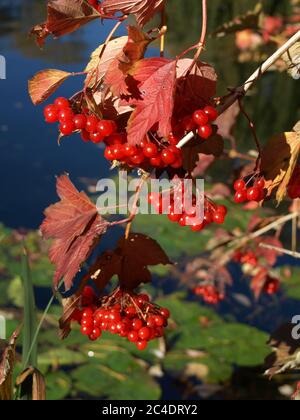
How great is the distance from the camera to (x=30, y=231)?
3283 millimetres

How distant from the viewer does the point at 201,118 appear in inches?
27.2

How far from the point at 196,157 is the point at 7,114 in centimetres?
416

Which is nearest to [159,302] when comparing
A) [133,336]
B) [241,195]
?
[133,336]

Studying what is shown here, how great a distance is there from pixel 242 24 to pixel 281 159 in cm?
94

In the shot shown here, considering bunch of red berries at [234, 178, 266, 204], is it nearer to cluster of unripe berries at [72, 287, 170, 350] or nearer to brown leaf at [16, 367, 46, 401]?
cluster of unripe berries at [72, 287, 170, 350]

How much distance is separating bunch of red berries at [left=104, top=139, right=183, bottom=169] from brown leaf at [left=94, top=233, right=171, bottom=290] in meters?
0.18

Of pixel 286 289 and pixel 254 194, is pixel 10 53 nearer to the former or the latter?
pixel 286 289

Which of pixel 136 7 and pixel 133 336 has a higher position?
pixel 136 7

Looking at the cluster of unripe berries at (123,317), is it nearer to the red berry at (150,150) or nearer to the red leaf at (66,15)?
the red berry at (150,150)

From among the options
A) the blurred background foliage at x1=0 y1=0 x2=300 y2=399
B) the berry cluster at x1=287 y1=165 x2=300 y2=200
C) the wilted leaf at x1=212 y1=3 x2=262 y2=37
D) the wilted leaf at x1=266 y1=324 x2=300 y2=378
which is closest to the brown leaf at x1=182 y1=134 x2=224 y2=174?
the berry cluster at x1=287 y1=165 x2=300 y2=200

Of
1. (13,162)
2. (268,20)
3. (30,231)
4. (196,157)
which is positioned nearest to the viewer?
(196,157)

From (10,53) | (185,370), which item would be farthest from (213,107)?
(10,53)

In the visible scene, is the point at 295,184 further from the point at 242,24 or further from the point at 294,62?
the point at 242,24

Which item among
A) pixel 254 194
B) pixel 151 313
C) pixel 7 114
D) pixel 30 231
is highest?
pixel 7 114
